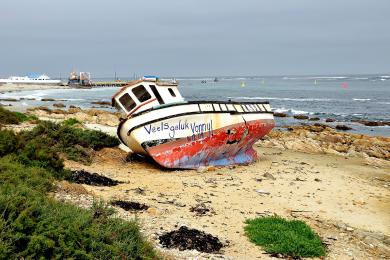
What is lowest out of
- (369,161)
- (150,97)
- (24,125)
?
(369,161)

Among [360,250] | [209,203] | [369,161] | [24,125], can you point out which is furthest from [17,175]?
[369,161]

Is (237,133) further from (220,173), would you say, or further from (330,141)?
(330,141)

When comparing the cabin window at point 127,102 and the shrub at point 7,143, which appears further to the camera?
the cabin window at point 127,102

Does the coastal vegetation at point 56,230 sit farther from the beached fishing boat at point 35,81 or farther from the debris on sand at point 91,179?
the beached fishing boat at point 35,81

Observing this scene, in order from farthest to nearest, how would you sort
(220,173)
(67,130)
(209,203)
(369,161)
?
1. (369,161)
2. (67,130)
3. (220,173)
4. (209,203)

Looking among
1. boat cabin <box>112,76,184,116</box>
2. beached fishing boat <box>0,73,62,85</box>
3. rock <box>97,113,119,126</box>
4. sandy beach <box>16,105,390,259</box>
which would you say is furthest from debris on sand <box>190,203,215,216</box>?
beached fishing boat <box>0,73,62,85</box>

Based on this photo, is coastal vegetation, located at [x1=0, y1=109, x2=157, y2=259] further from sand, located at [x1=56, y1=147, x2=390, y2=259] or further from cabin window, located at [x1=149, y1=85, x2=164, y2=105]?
cabin window, located at [x1=149, y1=85, x2=164, y2=105]

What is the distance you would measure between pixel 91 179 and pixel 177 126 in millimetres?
4035

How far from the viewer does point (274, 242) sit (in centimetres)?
846

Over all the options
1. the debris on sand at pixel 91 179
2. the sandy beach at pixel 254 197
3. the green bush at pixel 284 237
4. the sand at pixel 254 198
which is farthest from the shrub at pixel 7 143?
the green bush at pixel 284 237

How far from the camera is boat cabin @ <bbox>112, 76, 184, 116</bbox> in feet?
51.6

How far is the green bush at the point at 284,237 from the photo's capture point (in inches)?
321

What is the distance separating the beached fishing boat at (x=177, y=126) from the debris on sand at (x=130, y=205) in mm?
4809

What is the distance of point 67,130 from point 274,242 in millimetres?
11344
